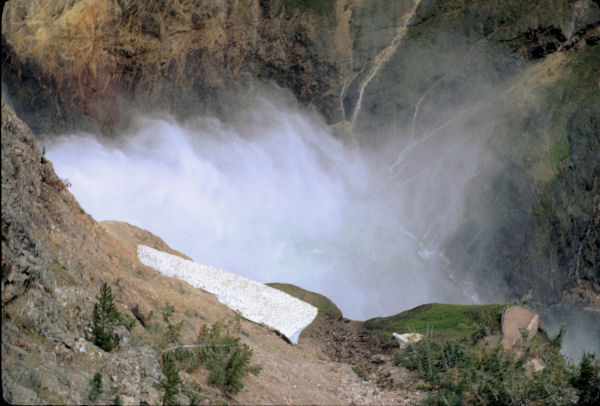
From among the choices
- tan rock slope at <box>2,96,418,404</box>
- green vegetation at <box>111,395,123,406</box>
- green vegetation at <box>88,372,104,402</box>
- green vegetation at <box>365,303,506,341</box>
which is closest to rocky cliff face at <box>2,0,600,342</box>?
green vegetation at <box>365,303,506,341</box>

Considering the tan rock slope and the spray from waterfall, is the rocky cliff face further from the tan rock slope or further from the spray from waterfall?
the tan rock slope

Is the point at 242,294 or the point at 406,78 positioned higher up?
the point at 406,78

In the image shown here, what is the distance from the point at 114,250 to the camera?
9.42 meters

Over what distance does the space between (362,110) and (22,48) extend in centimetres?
1864

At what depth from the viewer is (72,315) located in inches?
194

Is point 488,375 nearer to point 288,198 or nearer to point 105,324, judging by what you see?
point 105,324

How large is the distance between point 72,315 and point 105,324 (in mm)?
344

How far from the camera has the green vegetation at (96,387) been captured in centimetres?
409

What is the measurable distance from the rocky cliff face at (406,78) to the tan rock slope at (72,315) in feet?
52.9

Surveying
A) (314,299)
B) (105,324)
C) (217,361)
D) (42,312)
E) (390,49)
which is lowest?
(42,312)

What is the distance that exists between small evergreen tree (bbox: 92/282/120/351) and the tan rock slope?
0.29 feet

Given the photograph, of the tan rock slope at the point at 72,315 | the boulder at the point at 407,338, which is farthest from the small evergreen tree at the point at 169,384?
the boulder at the point at 407,338

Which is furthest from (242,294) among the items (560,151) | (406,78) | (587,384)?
(406,78)

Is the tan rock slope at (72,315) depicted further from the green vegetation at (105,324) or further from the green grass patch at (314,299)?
the green grass patch at (314,299)
